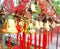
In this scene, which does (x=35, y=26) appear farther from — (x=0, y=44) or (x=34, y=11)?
(x=0, y=44)

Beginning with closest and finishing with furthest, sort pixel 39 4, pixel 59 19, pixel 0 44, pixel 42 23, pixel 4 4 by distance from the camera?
pixel 4 4 < pixel 0 44 < pixel 39 4 < pixel 42 23 < pixel 59 19

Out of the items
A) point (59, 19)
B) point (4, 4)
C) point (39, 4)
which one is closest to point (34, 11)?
point (39, 4)

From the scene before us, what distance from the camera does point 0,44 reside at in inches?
60.0

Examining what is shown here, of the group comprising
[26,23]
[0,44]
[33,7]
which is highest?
[33,7]

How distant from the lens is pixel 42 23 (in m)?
1.92

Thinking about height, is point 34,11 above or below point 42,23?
above

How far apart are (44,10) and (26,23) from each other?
25 cm

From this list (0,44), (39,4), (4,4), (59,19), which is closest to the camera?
(4,4)

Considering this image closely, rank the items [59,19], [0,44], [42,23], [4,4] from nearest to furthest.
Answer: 1. [4,4]
2. [0,44]
3. [42,23]
4. [59,19]

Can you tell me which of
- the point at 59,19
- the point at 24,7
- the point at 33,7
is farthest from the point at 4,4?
the point at 59,19

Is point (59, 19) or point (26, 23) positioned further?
point (59, 19)

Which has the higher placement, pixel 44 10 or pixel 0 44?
A: pixel 44 10

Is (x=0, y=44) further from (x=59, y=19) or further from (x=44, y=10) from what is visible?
(x=59, y=19)

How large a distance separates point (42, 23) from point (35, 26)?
0.45ft
